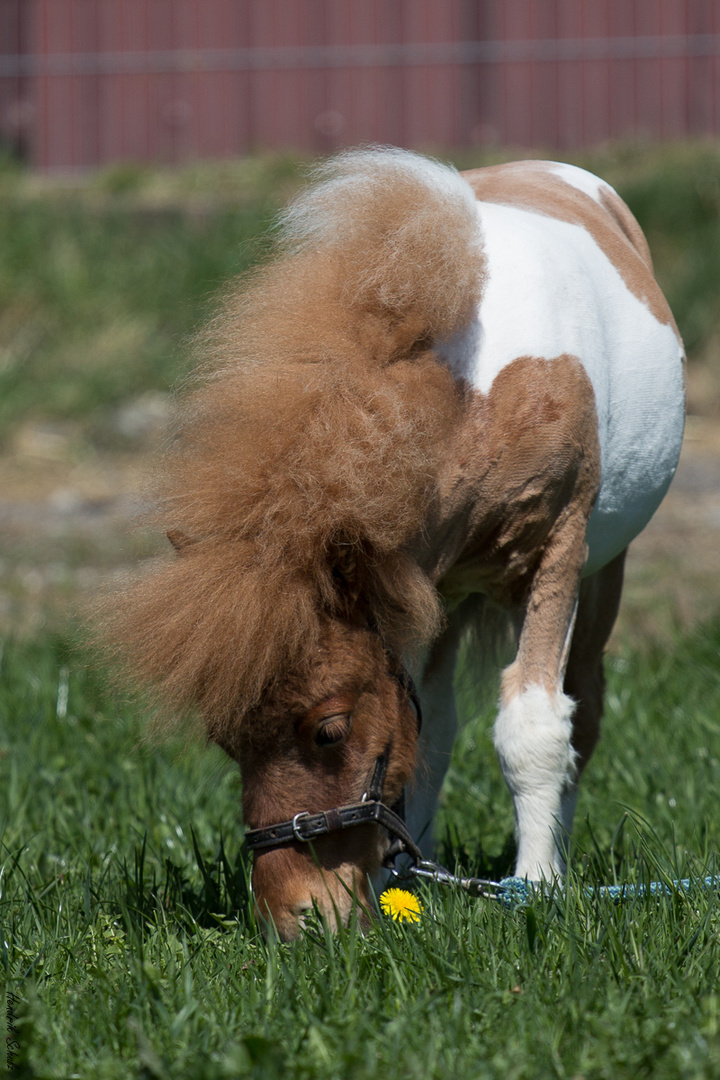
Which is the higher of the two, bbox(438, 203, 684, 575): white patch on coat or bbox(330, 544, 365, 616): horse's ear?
bbox(438, 203, 684, 575): white patch on coat

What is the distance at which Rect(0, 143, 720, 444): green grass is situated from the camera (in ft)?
29.9

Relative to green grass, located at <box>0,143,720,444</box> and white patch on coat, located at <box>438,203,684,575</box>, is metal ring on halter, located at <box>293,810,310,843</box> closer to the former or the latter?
white patch on coat, located at <box>438,203,684,575</box>

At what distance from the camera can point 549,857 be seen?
8.52ft

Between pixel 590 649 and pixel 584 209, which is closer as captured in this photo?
pixel 584 209

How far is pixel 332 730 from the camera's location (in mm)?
2312

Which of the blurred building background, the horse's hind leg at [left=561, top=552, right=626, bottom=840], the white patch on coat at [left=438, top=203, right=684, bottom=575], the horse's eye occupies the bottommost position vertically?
the horse's hind leg at [left=561, top=552, right=626, bottom=840]

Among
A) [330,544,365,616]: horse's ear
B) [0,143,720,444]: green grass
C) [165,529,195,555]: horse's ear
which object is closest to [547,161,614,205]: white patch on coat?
[330,544,365,616]: horse's ear

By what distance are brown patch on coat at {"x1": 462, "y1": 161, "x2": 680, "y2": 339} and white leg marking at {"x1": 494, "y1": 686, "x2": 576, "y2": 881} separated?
103 cm

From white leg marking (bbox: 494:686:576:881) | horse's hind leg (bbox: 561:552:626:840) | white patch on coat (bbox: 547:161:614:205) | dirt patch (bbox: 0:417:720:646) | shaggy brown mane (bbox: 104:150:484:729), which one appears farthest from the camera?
dirt patch (bbox: 0:417:720:646)

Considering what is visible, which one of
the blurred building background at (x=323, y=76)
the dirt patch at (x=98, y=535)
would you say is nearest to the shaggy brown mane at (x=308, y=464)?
the dirt patch at (x=98, y=535)

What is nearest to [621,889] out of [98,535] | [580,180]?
[580,180]

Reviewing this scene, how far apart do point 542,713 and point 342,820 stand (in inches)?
19.9

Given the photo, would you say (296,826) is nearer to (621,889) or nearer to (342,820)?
(342,820)

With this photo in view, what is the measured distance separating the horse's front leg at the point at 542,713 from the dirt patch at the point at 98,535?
2117 millimetres
